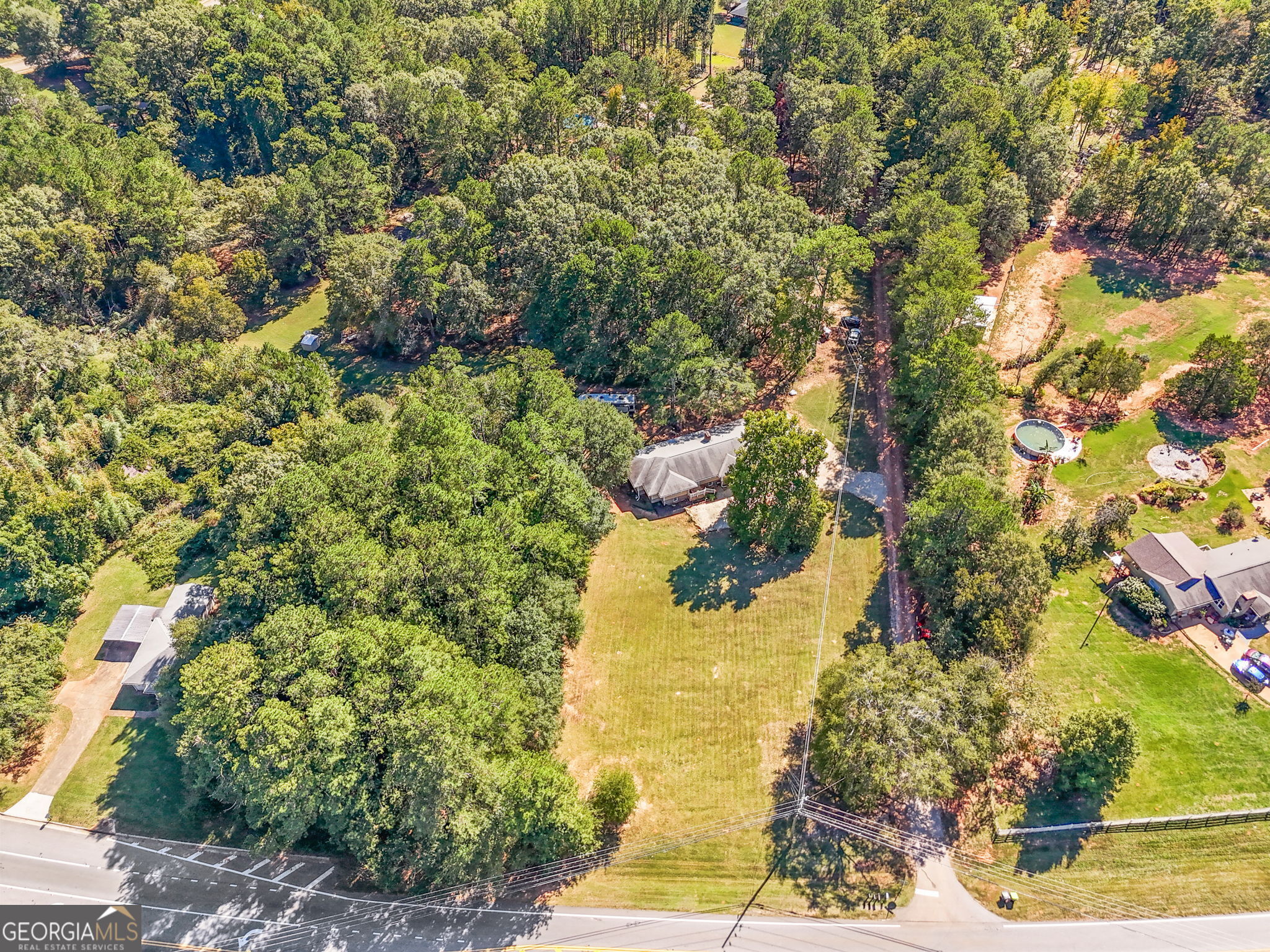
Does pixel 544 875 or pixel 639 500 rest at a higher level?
pixel 639 500

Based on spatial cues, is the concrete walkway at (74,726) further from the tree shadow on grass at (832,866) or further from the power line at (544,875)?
the tree shadow on grass at (832,866)

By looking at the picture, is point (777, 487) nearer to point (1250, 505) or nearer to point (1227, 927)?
point (1227, 927)

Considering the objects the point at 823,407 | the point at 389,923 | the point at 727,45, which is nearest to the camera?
the point at 389,923

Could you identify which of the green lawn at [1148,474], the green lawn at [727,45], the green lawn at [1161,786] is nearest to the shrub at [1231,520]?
the green lawn at [1148,474]

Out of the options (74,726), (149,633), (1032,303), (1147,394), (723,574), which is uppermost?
(1032,303)

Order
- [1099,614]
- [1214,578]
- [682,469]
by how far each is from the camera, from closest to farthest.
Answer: [1214,578] < [1099,614] < [682,469]

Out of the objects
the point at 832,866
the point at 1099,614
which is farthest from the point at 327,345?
the point at 1099,614

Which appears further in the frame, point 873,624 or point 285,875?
point 873,624

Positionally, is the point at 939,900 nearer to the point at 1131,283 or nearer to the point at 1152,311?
the point at 1152,311
